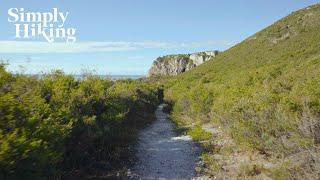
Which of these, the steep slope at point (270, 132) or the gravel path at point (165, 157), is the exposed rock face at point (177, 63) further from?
the steep slope at point (270, 132)

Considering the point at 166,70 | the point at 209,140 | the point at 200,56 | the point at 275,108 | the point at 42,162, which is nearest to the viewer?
the point at 42,162

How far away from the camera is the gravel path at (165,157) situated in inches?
559

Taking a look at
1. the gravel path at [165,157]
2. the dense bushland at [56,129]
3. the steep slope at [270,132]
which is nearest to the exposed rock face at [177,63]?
the gravel path at [165,157]

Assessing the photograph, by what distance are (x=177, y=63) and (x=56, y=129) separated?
153920 millimetres

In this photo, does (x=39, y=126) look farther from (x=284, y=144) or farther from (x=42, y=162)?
(x=284, y=144)

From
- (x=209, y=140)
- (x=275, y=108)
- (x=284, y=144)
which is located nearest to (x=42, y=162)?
(x=284, y=144)

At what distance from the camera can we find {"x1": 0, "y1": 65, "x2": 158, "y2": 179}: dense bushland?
7336 mm

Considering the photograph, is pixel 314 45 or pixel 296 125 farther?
pixel 314 45

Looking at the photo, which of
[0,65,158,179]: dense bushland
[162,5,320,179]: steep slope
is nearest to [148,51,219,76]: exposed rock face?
[0,65,158,179]: dense bushland

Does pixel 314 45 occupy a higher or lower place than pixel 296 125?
higher

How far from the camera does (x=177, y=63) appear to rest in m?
163

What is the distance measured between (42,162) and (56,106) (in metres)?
5.12

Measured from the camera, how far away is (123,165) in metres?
15.1

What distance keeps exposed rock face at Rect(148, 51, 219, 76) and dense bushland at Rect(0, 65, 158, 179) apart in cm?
12881
